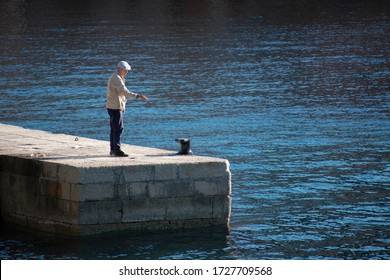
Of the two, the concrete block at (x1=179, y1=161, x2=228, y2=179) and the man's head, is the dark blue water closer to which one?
the concrete block at (x1=179, y1=161, x2=228, y2=179)

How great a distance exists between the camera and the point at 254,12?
330ft

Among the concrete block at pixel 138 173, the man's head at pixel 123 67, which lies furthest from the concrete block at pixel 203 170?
the man's head at pixel 123 67

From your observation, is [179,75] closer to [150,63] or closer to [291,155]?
[150,63]

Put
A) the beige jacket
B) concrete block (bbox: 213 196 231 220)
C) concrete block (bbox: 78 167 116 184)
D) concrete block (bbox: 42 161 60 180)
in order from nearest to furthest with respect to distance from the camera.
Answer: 1. concrete block (bbox: 78 167 116 184)
2. concrete block (bbox: 42 161 60 180)
3. concrete block (bbox: 213 196 231 220)
4. the beige jacket

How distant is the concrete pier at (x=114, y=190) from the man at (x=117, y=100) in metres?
0.31

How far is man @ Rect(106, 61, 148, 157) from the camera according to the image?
25.8m

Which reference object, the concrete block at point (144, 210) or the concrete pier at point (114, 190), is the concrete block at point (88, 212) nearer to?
the concrete pier at point (114, 190)

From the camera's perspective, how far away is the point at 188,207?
25.3 m

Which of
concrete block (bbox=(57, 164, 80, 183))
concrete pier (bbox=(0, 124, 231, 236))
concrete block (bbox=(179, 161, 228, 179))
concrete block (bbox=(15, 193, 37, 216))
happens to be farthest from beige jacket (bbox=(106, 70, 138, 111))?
concrete block (bbox=(15, 193, 37, 216))

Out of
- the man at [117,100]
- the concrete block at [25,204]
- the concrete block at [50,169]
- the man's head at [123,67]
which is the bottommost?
the concrete block at [25,204]

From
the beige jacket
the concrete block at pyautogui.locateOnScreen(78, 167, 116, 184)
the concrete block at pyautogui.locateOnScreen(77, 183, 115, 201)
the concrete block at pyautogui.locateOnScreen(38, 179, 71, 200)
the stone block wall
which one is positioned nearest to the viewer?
the concrete block at pyautogui.locateOnScreen(78, 167, 116, 184)

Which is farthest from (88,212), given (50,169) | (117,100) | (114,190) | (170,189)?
(117,100)

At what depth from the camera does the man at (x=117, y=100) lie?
25797mm

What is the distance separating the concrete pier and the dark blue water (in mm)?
357
